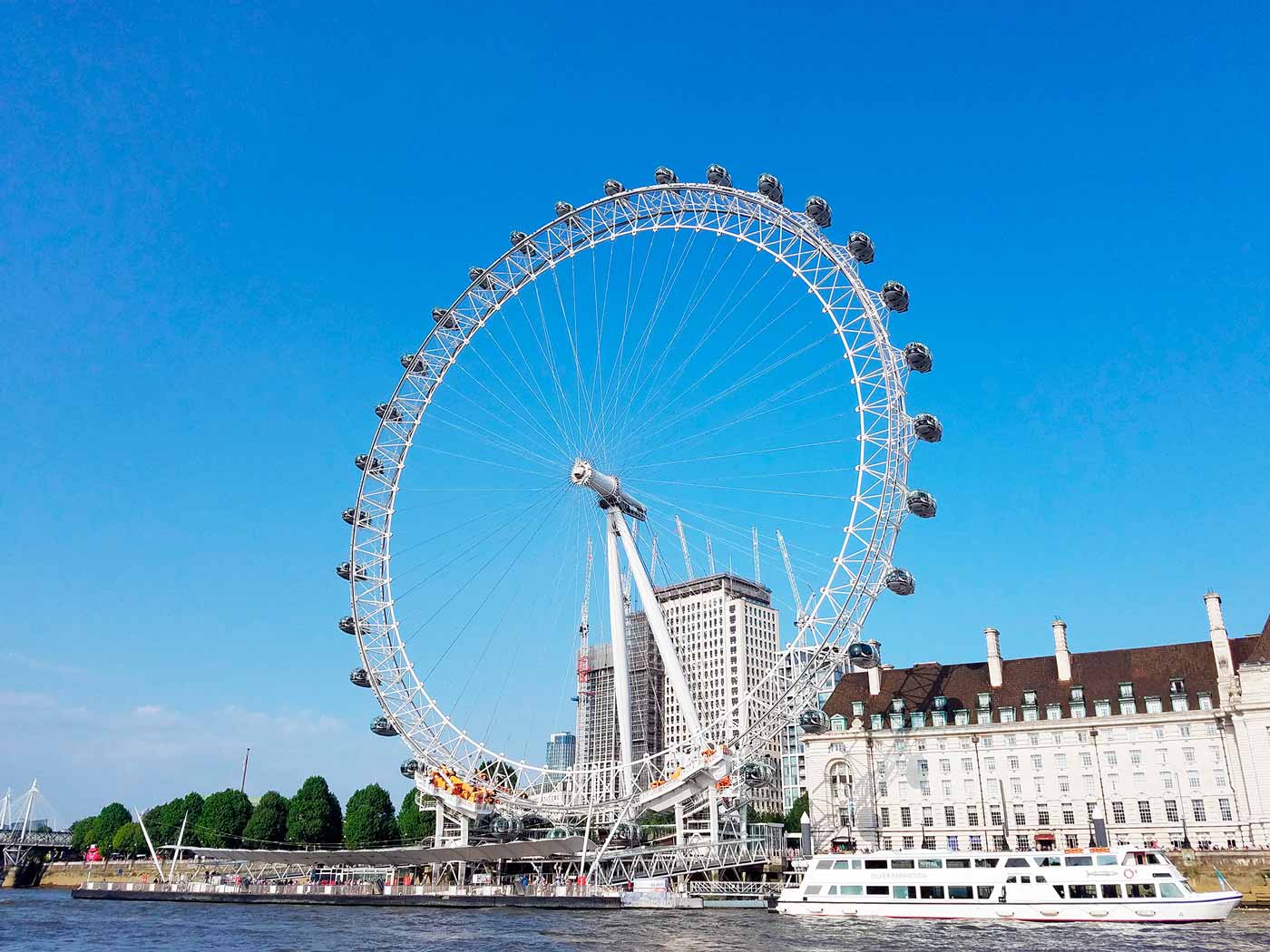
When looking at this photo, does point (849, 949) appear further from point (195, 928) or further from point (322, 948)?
point (195, 928)

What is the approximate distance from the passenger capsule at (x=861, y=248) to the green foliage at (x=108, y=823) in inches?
5557

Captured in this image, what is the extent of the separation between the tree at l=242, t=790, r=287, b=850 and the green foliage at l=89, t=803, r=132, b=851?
113 ft

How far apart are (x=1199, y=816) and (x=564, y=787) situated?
50.1 m

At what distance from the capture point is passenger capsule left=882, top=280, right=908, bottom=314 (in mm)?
65000

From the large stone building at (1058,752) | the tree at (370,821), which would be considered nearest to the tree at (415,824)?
the tree at (370,821)

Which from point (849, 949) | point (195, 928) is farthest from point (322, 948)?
point (849, 949)

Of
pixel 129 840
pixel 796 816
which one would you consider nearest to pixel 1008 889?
pixel 796 816

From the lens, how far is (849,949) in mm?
41656

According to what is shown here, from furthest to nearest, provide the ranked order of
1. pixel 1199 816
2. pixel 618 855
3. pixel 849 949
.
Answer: pixel 1199 816 < pixel 618 855 < pixel 849 949

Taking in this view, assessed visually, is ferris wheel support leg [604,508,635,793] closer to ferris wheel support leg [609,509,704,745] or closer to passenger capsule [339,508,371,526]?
ferris wheel support leg [609,509,704,745]

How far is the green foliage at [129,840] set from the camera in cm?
14462

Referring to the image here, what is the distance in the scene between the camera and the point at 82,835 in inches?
6531

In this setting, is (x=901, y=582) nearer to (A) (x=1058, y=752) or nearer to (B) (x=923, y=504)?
(B) (x=923, y=504)

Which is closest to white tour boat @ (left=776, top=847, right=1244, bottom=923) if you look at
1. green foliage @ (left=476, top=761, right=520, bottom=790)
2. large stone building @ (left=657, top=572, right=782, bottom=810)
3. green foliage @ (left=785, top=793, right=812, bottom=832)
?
green foliage @ (left=476, top=761, right=520, bottom=790)
